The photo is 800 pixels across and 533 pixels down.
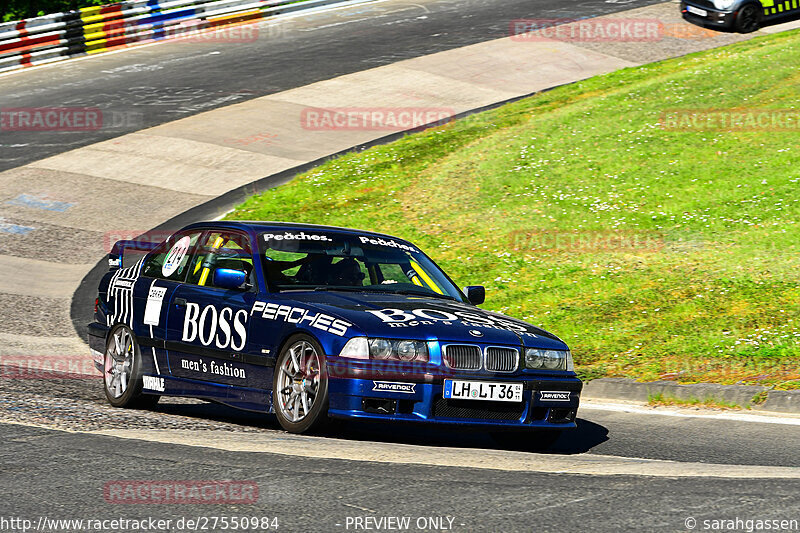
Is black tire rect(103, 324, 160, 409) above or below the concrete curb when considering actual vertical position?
above

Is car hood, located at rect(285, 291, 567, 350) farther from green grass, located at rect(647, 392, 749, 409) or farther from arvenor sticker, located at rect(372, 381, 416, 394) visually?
green grass, located at rect(647, 392, 749, 409)

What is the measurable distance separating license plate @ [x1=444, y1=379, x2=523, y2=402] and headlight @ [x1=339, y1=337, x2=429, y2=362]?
0.25 meters

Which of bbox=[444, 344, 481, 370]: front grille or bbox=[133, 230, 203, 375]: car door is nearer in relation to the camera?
bbox=[444, 344, 481, 370]: front grille

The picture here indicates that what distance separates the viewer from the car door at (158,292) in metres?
8.30

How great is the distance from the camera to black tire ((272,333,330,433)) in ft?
22.5

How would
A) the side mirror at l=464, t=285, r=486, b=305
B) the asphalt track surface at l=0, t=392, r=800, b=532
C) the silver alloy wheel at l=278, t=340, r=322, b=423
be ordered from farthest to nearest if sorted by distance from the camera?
the side mirror at l=464, t=285, r=486, b=305 → the silver alloy wheel at l=278, t=340, r=322, b=423 → the asphalt track surface at l=0, t=392, r=800, b=532

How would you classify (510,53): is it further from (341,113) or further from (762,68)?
(762,68)

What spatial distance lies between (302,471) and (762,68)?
17149 millimetres

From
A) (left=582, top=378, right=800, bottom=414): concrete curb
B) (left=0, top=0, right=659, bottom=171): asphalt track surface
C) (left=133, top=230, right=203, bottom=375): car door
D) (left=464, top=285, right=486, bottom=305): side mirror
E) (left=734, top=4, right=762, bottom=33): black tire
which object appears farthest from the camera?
(left=734, top=4, right=762, bottom=33): black tire

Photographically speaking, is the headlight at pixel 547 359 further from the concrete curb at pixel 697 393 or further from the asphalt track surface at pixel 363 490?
the concrete curb at pixel 697 393

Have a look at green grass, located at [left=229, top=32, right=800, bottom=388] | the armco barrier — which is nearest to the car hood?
green grass, located at [left=229, top=32, right=800, bottom=388]

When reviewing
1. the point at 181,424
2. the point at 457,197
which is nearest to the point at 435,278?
the point at 181,424

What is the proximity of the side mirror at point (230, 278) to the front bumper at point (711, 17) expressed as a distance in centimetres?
2136

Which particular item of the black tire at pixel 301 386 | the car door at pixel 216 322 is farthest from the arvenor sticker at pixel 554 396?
the car door at pixel 216 322
